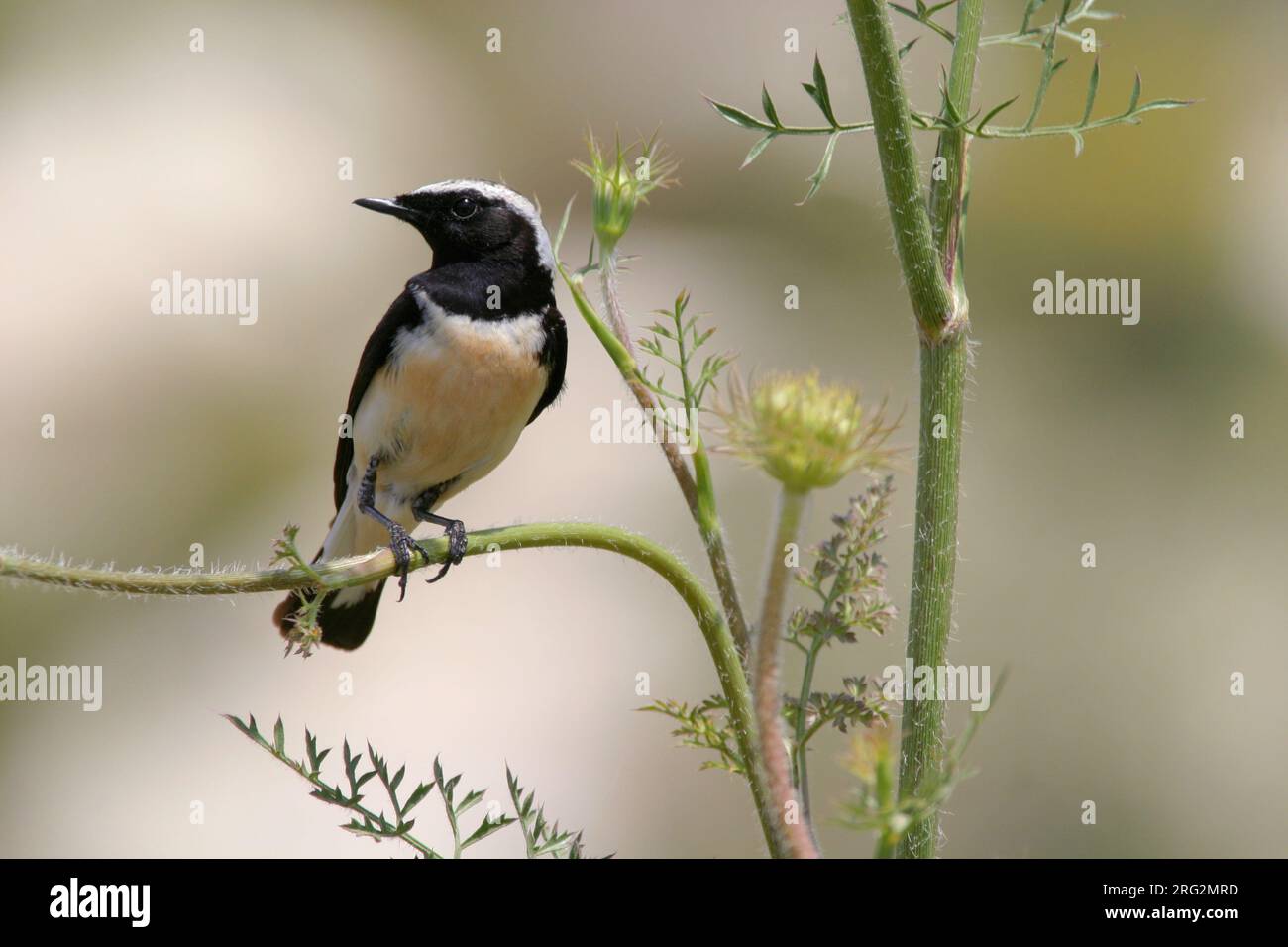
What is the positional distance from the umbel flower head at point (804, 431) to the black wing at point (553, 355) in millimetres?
3198

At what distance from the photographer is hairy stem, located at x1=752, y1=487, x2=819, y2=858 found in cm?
123

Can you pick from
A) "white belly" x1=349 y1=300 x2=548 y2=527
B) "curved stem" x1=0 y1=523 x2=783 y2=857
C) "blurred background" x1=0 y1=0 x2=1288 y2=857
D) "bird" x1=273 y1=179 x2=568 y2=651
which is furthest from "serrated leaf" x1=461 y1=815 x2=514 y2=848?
"blurred background" x1=0 y1=0 x2=1288 y2=857

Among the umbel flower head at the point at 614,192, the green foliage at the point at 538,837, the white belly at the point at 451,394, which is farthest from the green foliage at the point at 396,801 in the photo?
the white belly at the point at 451,394

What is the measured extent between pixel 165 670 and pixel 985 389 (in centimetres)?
559

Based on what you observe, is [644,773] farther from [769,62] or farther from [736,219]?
[769,62]

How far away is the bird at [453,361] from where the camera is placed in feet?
14.1

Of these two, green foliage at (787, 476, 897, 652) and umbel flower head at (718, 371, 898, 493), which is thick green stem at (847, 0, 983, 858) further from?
umbel flower head at (718, 371, 898, 493)

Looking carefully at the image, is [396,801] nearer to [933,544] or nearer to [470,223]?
[933,544]

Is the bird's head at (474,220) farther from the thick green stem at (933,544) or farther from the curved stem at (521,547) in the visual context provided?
the thick green stem at (933,544)

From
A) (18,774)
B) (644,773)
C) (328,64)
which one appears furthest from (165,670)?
(328,64)

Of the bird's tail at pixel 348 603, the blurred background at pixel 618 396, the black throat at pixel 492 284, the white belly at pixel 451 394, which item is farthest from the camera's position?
the blurred background at pixel 618 396

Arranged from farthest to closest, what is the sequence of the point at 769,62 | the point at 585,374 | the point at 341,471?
the point at 769,62 → the point at 585,374 → the point at 341,471

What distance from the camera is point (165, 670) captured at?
27.4 ft

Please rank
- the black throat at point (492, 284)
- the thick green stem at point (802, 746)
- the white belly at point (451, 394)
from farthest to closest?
1. the black throat at point (492, 284)
2. the white belly at point (451, 394)
3. the thick green stem at point (802, 746)
